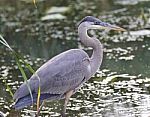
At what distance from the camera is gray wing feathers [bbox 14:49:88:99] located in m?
5.93

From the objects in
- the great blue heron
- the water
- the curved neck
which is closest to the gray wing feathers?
the great blue heron

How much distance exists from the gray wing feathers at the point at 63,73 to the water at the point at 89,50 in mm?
509

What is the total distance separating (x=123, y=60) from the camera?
28.5ft

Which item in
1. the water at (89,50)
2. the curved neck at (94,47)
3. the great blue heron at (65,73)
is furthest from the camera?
the water at (89,50)

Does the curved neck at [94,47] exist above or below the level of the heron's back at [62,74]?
above

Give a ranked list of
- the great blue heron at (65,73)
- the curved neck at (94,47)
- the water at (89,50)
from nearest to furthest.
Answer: the great blue heron at (65,73) → the curved neck at (94,47) → the water at (89,50)

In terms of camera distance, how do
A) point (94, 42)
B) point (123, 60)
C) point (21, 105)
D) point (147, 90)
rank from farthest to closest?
1. point (123, 60)
2. point (147, 90)
3. point (94, 42)
4. point (21, 105)

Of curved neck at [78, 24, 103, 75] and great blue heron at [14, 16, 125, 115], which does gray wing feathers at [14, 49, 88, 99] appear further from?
curved neck at [78, 24, 103, 75]

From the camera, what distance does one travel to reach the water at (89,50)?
6676 mm

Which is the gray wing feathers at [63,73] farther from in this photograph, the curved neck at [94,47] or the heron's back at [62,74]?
the curved neck at [94,47]

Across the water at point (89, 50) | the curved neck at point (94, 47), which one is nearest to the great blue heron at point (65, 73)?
the curved neck at point (94, 47)

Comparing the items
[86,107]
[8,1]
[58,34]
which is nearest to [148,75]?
[86,107]

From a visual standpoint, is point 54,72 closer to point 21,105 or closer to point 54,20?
point 21,105

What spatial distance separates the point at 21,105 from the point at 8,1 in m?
8.69
